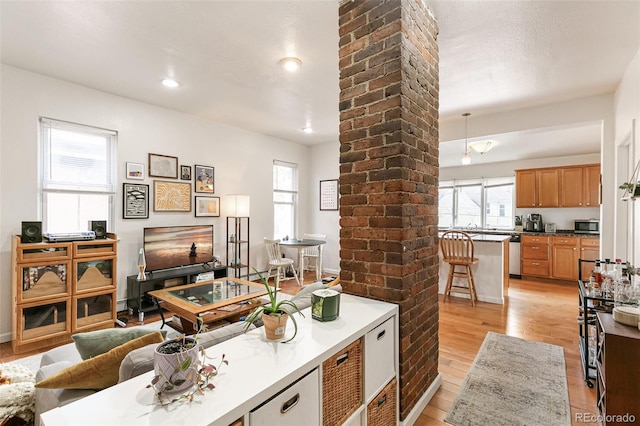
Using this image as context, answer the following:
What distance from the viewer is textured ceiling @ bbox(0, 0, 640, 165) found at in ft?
6.82

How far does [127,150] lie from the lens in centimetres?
376

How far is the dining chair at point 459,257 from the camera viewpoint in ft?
13.3

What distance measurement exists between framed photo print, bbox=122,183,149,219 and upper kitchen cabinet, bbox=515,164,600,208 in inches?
278

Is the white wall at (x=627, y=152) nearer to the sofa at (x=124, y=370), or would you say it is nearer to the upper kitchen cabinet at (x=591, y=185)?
the upper kitchen cabinet at (x=591, y=185)

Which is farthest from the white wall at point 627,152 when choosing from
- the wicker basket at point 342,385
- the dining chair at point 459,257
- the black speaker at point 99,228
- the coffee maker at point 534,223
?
the black speaker at point 99,228

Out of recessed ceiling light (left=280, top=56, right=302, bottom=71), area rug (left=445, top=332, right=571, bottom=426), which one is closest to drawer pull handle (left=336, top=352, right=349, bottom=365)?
area rug (left=445, top=332, right=571, bottom=426)

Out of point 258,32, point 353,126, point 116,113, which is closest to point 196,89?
point 116,113

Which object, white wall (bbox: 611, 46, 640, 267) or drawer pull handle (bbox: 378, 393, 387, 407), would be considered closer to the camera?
drawer pull handle (bbox: 378, 393, 387, 407)

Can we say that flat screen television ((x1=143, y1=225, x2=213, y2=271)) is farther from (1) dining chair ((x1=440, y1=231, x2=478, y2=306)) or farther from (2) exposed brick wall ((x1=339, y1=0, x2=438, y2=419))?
(1) dining chair ((x1=440, y1=231, x2=478, y2=306))

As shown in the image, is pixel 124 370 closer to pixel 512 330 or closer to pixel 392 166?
pixel 392 166

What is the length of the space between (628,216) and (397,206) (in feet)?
9.36

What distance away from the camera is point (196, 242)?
Answer: 14.3 feet

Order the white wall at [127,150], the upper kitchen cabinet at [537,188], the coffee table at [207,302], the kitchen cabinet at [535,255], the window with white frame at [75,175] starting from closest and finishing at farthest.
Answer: the coffee table at [207,302]
the white wall at [127,150]
the window with white frame at [75,175]
the kitchen cabinet at [535,255]
the upper kitchen cabinet at [537,188]

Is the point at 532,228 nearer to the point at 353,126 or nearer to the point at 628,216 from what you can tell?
the point at 628,216
